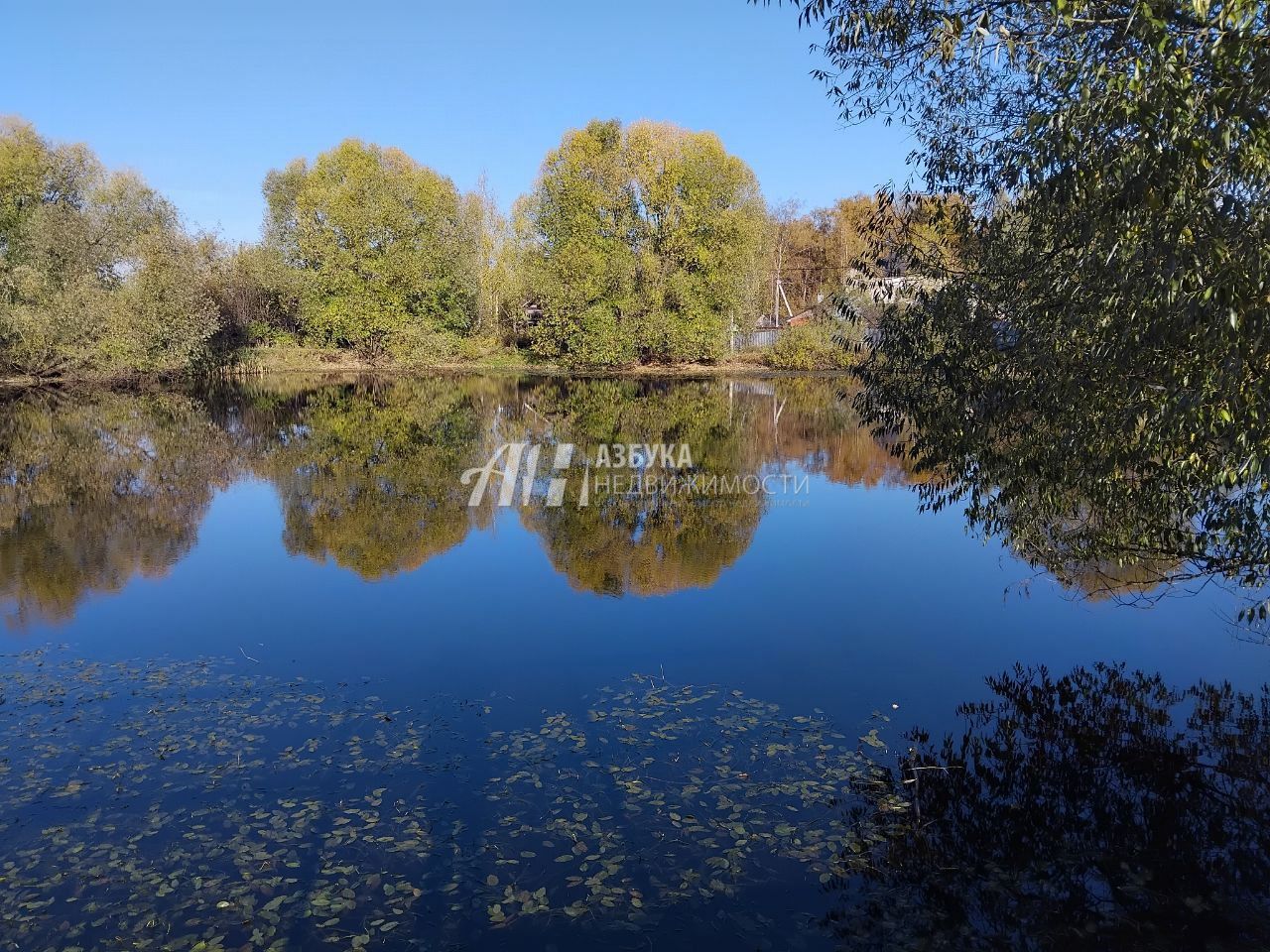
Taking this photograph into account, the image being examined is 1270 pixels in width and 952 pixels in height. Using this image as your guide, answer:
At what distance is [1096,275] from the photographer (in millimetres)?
6582

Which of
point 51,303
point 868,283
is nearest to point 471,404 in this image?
point 51,303

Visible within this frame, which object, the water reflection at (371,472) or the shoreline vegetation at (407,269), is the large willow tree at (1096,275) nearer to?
the water reflection at (371,472)

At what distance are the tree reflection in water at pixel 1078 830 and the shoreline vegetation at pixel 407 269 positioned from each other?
39556 mm

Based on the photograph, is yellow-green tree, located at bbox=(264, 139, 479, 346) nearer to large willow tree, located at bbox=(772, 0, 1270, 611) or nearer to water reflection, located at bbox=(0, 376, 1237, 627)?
water reflection, located at bbox=(0, 376, 1237, 627)

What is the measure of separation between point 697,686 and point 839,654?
193cm

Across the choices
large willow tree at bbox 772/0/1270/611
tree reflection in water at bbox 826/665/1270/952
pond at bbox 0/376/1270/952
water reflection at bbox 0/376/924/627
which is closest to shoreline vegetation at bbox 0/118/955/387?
water reflection at bbox 0/376/924/627

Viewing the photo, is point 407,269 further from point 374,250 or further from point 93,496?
point 93,496

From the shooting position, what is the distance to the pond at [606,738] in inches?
218

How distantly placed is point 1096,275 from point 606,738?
547 cm

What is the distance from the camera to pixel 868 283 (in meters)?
9.70

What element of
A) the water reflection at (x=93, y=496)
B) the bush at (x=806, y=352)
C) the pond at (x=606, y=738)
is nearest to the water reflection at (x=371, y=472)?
the water reflection at (x=93, y=496)

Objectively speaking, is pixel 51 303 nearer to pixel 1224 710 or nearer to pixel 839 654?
pixel 839 654

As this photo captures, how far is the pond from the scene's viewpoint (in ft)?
18.1

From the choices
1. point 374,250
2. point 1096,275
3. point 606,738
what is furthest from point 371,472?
point 374,250
